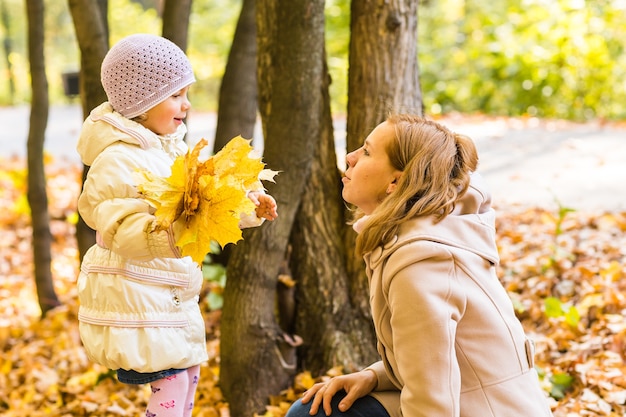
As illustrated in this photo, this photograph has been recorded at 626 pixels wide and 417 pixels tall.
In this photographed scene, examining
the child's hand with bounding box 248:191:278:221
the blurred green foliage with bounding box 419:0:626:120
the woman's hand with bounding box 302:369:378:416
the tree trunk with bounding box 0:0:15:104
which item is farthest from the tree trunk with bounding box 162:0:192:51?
the tree trunk with bounding box 0:0:15:104

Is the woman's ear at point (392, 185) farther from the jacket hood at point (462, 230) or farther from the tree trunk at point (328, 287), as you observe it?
the tree trunk at point (328, 287)

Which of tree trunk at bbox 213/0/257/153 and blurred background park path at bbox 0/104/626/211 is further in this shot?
blurred background park path at bbox 0/104/626/211

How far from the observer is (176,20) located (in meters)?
3.94

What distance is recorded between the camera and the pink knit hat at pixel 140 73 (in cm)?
234

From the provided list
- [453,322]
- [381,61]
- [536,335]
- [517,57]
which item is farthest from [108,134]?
[517,57]

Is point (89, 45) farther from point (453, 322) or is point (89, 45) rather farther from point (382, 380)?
point (453, 322)

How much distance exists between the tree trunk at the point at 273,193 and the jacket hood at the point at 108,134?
103 centimetres

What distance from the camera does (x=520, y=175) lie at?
22.5 feet

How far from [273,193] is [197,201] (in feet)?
4.28

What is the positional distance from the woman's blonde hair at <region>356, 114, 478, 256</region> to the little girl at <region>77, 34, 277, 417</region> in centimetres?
46

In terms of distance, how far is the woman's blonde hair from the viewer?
2.03 m

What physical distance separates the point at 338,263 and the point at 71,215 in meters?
4.65

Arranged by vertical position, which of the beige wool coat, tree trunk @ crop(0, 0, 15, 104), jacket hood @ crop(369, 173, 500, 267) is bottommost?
tree trunk @ crop(0, 0, 15, 104)

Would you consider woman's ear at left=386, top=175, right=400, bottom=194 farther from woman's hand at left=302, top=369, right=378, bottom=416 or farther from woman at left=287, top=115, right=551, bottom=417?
woman's hand at left=302, top=369, right=378, bottom=416
